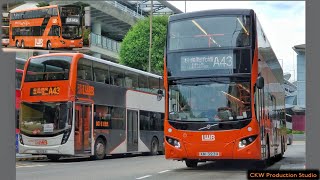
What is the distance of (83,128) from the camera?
1975 cm

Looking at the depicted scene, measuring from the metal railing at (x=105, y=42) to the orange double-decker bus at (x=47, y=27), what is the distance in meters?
7.08

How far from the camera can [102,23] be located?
45.2 metres

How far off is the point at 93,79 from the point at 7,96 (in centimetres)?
1577

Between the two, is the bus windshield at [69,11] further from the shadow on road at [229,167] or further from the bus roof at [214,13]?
the bus roof at [214,13]

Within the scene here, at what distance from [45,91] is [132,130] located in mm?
5533

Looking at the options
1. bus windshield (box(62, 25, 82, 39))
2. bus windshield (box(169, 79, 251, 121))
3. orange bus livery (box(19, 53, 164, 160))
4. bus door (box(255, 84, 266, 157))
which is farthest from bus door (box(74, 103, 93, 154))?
bus windshield (box(62, 25, 82, 39))

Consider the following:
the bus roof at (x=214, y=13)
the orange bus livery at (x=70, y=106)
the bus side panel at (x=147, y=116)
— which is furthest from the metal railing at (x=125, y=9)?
the bus roof at (x=214, y=13)

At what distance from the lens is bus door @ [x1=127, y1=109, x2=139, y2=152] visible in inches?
921

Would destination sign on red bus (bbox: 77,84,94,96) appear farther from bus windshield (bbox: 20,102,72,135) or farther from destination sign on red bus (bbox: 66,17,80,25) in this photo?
destination sign on red bus (bbox: 66,17,80,25)

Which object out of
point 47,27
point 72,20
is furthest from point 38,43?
point 72,20

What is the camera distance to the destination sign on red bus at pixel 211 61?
13.4m

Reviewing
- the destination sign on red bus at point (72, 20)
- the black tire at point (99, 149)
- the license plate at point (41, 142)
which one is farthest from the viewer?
the destination sign on red bus at point (72, 20)

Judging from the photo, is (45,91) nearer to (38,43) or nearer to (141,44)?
(38,43)

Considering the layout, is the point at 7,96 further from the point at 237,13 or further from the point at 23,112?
the point at 23,112
